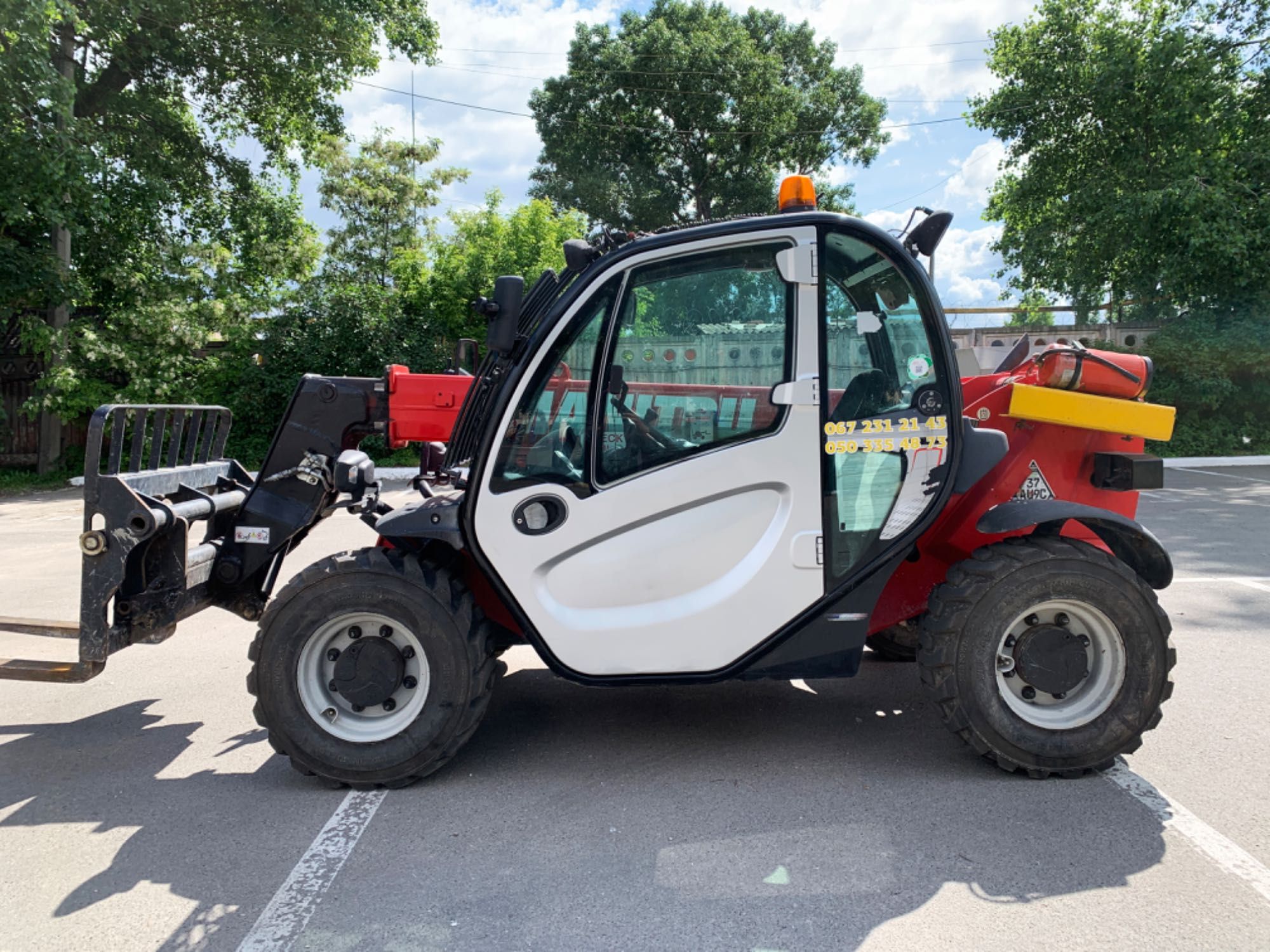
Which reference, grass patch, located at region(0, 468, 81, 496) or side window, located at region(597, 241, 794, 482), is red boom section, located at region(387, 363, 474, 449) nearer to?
side window, located at region(597, 241, 794, 482)

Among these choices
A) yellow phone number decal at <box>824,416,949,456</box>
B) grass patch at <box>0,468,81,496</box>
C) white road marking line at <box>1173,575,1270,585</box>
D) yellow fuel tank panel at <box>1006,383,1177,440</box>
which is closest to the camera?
yellow phone number decal at <box>824,416,949,456</box>

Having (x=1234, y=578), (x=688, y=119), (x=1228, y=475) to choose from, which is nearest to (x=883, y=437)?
(x=1234, y=578)

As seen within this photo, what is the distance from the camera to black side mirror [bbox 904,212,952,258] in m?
3.70

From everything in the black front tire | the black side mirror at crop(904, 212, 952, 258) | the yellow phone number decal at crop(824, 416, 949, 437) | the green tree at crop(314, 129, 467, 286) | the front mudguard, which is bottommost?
the black front tire

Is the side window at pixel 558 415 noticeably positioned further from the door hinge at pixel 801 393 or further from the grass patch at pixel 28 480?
the grass patch at pixel 28 480

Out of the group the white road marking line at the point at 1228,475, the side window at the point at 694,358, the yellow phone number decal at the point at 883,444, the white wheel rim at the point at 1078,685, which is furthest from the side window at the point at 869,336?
the white road marking line at the point at 1228,475

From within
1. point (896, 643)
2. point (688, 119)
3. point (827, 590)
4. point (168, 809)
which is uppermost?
point (688, 119)

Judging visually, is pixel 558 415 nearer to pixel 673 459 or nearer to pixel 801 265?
pixel 673 459

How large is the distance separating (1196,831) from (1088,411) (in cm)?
175

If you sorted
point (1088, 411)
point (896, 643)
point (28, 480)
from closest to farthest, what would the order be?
point (1088, 411) < point (896, 643) < point (28, 480)

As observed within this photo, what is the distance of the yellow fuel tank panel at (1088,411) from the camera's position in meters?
3.90

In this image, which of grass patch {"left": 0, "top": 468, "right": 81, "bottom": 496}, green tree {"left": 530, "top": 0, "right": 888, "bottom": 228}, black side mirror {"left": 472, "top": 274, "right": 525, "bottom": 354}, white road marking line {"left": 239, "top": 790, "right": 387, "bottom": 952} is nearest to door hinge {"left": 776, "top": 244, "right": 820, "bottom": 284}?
black side mirror {"left": 472, "top": 274, "right": 525, "bottom": 354}

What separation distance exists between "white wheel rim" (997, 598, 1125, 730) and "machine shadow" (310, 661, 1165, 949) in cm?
30

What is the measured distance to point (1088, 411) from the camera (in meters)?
3.91
